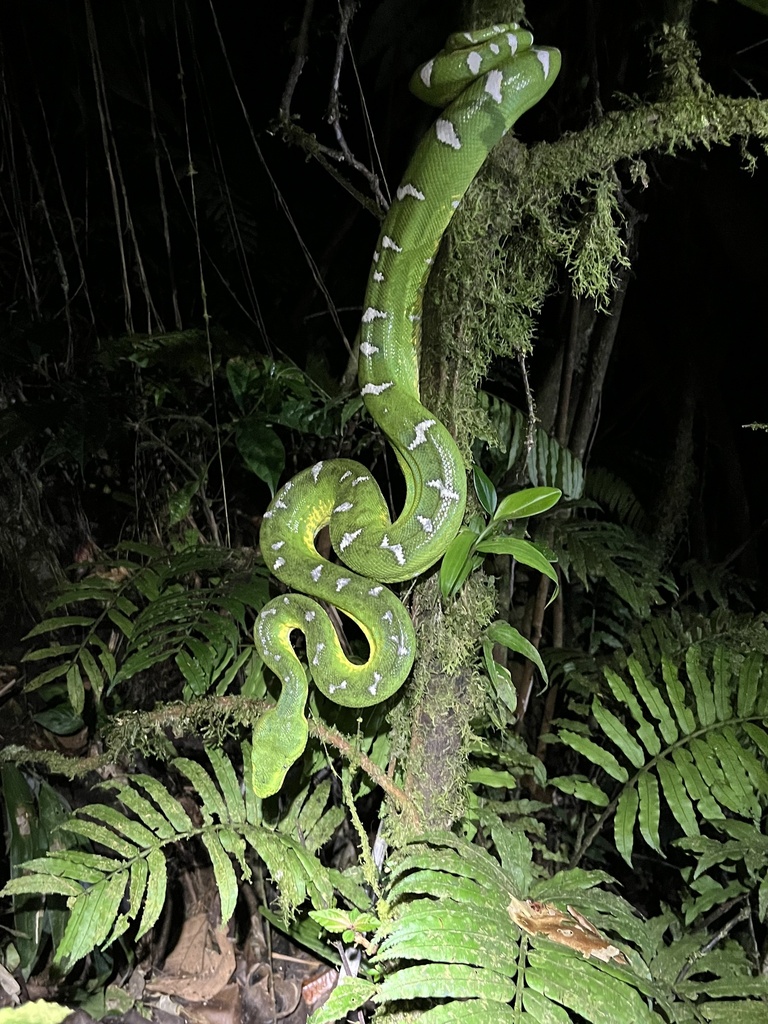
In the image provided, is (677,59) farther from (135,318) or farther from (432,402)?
(135,318)

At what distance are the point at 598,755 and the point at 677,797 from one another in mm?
264

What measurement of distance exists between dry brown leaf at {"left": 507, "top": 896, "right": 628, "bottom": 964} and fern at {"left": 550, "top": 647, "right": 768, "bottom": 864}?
0.37 m

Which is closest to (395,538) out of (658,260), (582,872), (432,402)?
(432,402)

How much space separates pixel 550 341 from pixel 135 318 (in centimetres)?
222

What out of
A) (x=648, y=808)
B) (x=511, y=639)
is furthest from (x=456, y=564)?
(x=648, y=808)

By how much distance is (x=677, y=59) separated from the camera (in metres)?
1.51

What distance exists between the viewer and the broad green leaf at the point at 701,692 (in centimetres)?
219

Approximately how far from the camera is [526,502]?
5.42ft

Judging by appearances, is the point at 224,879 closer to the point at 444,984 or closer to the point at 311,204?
the point at 444,984

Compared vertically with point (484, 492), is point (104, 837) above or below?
below

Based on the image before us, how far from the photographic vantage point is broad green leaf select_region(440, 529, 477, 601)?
1.62 metres

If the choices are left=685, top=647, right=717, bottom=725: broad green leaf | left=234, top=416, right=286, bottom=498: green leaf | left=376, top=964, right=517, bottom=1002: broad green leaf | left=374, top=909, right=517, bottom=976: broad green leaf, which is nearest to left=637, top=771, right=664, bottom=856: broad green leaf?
left=685, top=647, right=717, bottom=725: broad green leaf

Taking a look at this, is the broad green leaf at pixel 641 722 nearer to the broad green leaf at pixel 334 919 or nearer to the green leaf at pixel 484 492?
the green leaf at pixel 484 492

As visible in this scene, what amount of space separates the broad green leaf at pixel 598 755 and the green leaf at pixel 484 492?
96 centimetres
